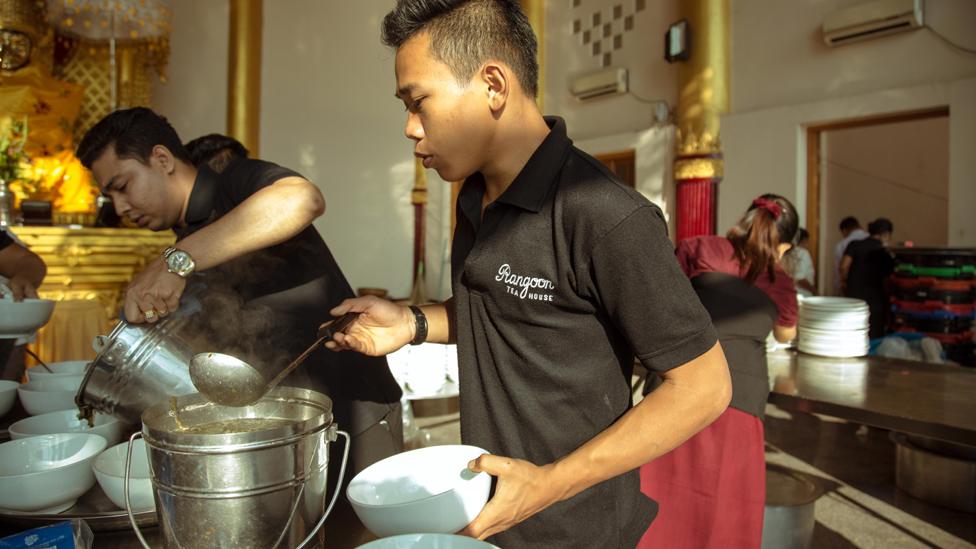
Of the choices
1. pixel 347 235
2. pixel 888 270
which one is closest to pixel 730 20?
pixel 888 270

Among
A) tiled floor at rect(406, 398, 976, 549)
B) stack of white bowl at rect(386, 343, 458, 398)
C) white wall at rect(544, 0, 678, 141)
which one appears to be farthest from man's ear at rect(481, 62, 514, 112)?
white wall at rect(544, 0, 678, 141)

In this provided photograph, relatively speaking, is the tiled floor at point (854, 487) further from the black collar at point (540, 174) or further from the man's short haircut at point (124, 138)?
the black collar at point (540, 174)

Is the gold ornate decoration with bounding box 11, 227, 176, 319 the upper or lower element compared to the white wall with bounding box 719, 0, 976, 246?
lower

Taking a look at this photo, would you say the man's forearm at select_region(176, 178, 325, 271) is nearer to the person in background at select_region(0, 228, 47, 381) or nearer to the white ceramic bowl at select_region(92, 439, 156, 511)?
the white ceramic bowl at select_region(92, 439, 156, 511)

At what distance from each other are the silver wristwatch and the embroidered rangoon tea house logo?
669 millimetres

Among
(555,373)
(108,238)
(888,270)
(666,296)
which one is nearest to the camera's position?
(666,296)

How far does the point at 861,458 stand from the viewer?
169 inches

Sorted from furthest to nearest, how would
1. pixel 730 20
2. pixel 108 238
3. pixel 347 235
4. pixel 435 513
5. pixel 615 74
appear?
pixel 347 235
pixel 615 74
pixel 730 20
pixel 108 238
pixel 435 513

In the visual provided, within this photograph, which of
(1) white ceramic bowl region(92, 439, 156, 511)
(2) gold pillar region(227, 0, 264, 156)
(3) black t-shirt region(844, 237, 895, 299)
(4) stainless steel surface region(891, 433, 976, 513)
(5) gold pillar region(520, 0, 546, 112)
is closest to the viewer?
(1) white ceramic bowl region(92, 439, 156, 511)

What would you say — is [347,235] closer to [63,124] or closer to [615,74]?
[63,124]

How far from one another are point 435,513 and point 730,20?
659 cm

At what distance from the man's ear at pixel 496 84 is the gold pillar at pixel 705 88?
18.4 feet

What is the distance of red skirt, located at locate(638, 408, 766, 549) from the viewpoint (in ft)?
8.06

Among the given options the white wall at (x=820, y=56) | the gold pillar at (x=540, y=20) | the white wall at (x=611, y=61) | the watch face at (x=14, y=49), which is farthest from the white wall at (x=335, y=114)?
the white wall at (x=820, y=56)
